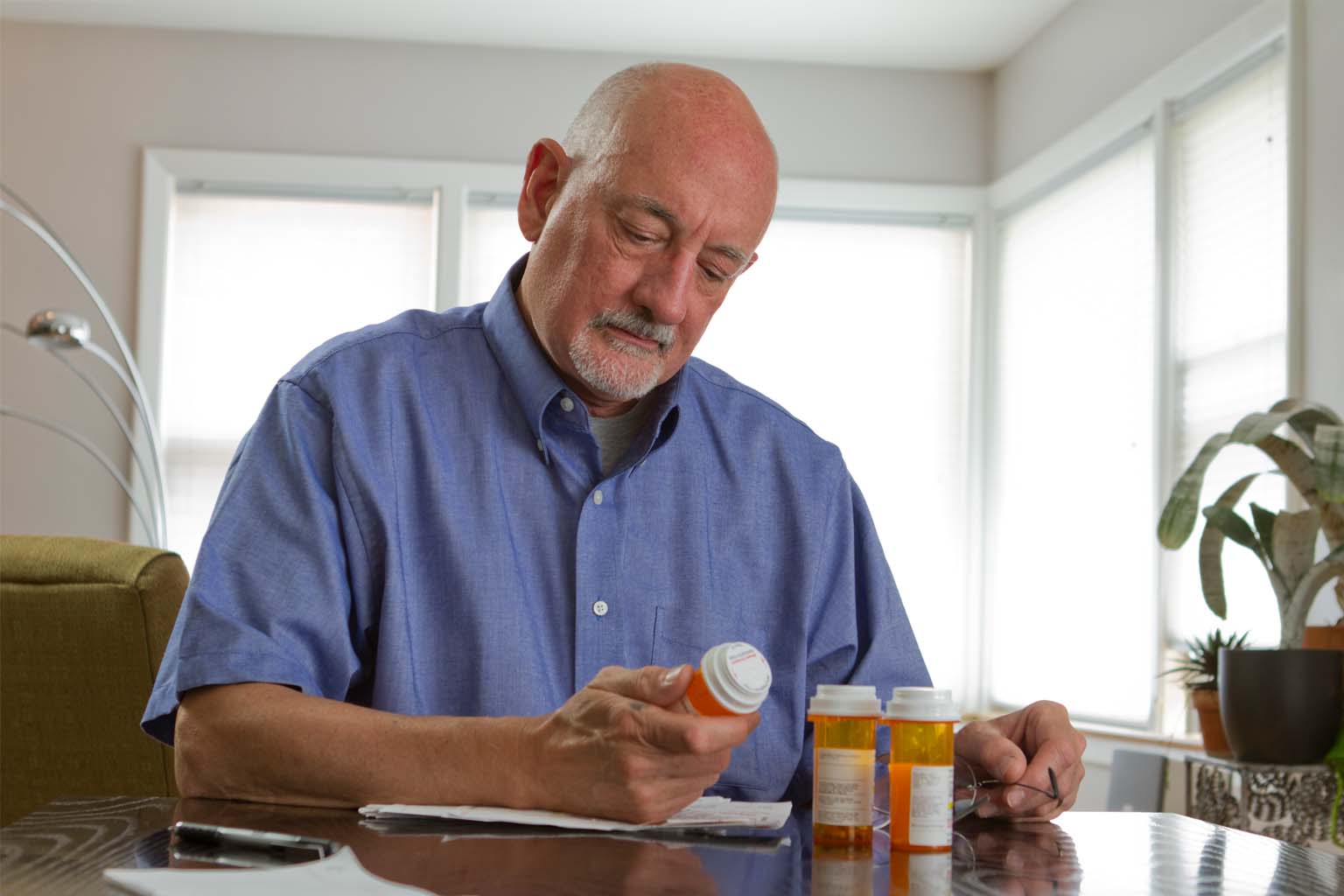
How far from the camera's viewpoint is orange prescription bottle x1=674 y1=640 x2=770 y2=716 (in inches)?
35.9

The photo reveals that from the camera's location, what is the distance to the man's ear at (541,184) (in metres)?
1.58

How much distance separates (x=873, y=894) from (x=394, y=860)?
0.28 meters

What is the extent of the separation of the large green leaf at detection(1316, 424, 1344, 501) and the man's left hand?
171 centimetres

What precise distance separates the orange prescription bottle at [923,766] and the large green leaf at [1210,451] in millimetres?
2089

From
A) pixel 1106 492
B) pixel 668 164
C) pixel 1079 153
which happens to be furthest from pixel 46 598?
pixel 1079 153

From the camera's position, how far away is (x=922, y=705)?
972 millimetres

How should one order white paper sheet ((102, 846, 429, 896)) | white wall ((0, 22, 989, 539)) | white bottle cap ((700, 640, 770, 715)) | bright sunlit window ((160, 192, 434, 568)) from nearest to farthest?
1. white paper sheet ((102, 846, 429, 896))
2. white bottle cap ((700, 640, 770, 715))
3. white wall ((0, 22, 989, 539))
4. bright sunlit window ((160, 192, 434, 568))

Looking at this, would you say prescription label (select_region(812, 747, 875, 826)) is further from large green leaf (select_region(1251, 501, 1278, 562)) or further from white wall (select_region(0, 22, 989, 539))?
white wall (select_region(0, 22, 989, 539))

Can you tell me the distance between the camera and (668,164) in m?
1.45

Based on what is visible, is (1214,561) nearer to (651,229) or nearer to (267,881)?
(651,229)

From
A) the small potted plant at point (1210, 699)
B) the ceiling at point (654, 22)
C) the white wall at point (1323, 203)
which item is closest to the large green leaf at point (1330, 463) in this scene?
the small potted plant at point (1210, 699)

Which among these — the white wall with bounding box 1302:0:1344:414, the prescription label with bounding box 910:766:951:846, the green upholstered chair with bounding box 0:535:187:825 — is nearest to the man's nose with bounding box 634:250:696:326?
the prescription label with bounding box 910:766:951:846

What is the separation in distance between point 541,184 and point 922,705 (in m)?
0.84

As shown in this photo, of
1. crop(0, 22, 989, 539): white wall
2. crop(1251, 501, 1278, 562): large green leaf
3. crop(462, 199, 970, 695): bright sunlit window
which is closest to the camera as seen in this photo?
crop(1251, 501, 1278, 562): large green leaf
